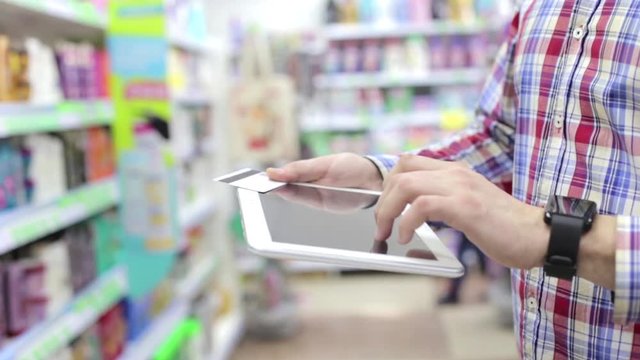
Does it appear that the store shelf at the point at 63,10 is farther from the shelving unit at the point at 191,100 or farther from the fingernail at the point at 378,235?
the fingernail at the point at 378,235

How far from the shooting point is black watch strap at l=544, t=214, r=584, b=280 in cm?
70

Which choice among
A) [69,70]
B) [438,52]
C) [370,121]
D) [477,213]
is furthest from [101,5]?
[438,52]

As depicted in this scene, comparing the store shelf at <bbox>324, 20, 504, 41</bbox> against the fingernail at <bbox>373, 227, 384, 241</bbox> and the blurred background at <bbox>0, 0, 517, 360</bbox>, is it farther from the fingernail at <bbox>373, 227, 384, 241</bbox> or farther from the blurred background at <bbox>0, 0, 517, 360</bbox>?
the fingernail at <bbox>373, 227, 384, 241</bbox>

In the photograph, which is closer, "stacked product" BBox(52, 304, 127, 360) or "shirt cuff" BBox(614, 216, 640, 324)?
"shirt cuff" BBox(614, 216, 640, 324)

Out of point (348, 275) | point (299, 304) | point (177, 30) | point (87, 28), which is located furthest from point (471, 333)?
point (87, 28)

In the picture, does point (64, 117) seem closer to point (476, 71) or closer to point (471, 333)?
point (471, 333)

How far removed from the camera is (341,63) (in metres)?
5.12

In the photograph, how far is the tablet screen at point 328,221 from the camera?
2.67 ft

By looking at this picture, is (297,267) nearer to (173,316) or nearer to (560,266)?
(173,316)

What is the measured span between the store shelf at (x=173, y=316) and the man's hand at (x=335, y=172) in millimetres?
1502

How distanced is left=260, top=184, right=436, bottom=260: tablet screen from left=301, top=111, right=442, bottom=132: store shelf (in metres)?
4.04

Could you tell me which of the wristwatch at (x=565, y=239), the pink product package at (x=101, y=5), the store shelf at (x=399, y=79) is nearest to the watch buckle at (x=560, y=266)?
the wristwatch at (x=565, y=239)

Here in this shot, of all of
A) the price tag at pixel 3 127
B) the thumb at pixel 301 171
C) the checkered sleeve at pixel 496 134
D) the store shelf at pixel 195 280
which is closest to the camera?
the thumb at pixel 301 171

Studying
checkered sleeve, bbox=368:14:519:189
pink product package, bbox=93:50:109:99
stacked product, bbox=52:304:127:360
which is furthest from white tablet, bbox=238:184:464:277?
pink product package, bbox=93:50:109:99
